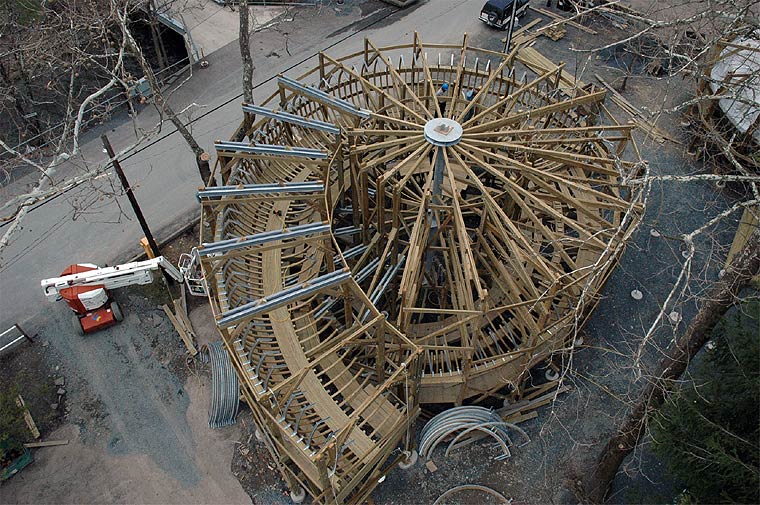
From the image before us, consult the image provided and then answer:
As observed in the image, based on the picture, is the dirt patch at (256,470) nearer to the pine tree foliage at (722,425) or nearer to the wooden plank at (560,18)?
the pine tree foliage at (722,425)

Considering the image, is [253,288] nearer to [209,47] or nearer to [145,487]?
[145,487]

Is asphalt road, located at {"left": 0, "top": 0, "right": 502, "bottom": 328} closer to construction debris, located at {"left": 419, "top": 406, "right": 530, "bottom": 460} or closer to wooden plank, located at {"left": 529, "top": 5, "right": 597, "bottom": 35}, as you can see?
wooden plank, located at {"left": 529, "top": 5, "right": 597, "bottom": 35}

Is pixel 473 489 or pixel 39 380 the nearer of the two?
pixel 473 489

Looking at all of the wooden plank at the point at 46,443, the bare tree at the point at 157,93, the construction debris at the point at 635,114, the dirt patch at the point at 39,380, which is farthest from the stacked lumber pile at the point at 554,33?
the wooden plank at the point at 46,443

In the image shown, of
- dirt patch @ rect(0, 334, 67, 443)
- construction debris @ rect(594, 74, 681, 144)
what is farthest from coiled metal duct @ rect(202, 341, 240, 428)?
construction debris @ rect(594, 74, 681, 144)

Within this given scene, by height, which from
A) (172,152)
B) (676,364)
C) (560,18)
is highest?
(172,152)

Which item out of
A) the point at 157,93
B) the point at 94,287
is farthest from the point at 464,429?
the point at 157,93

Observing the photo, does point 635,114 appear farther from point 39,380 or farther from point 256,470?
point 39,380
